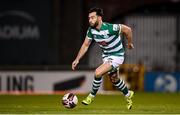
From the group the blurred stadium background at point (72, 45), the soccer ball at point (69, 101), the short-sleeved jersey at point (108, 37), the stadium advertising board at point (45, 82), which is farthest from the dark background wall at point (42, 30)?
the soccer ball at point (69, 101)

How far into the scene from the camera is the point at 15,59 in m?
28.5

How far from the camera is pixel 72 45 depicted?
2895cm

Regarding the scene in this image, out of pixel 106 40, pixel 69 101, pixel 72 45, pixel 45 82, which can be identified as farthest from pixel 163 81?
pixel 69 101

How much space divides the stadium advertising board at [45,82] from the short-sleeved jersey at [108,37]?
9986 mm

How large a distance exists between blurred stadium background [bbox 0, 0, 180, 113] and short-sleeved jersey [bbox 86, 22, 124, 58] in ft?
33.0

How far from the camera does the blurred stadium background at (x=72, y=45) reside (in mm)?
25953

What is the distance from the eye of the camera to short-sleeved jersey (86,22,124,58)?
15.6 m

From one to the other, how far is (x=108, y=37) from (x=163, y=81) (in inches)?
428

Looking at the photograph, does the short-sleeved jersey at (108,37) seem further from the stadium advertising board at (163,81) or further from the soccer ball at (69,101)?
the stadium advertising board at (163,81)

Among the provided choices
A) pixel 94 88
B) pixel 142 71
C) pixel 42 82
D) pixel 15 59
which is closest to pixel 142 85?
pixel 142 71

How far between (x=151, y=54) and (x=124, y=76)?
3943mm

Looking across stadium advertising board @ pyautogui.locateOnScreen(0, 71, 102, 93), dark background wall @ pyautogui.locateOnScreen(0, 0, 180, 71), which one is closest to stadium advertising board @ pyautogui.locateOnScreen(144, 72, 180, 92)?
stadium advertising board @ pyautogui.locateOnScreen(0, 71, 102, 93)

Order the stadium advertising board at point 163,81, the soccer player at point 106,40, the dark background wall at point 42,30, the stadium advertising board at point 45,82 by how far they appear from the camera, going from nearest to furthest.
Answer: the soccer player at point 106,40 < the stadium advertising board at point 45,82 < the stadium advertising board at point 163,81 < the dark background wall at point 42,30

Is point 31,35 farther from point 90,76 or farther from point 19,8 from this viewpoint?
point 90,76
